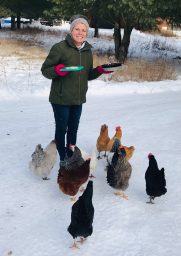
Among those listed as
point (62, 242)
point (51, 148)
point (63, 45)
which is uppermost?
point (63, 45)

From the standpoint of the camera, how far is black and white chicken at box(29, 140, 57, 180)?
5145 mm

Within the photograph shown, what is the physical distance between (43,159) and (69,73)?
1.19 meters

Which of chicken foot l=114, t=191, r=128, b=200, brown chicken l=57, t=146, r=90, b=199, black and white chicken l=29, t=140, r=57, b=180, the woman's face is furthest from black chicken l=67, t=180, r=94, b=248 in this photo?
the woman's face

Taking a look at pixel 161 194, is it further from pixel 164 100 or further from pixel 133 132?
pixel 164 100

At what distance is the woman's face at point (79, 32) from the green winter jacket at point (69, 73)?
0.08 m

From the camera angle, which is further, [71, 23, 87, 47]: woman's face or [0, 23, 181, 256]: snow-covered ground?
[71, 23, 87, 47]: woman's face

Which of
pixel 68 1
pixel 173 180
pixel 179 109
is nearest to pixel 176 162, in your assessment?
pixel 173 180

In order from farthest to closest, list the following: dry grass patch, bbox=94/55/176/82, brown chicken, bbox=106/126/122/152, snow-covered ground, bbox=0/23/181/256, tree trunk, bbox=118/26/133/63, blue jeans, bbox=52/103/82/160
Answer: tree trunk, bbox=118/26/133/63, dry grass patch, bbox=94/55/176/82, brown chicken, bbox=106/126/122/152, blue jeans, bbox=52/103/82/160, snow-covered ground, bbox=0/23/181/256

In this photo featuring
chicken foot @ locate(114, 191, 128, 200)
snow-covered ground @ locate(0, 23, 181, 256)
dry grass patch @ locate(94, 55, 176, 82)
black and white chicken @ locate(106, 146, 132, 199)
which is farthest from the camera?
dry grass patch @ locate(94, 55, 176, 82)

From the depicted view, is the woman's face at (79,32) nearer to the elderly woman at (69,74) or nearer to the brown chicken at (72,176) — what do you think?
the elderly woman at (69,74)

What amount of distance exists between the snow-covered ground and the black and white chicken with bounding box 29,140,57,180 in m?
0.18

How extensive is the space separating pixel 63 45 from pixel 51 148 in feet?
4.53

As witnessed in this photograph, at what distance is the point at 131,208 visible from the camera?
4.76 meters

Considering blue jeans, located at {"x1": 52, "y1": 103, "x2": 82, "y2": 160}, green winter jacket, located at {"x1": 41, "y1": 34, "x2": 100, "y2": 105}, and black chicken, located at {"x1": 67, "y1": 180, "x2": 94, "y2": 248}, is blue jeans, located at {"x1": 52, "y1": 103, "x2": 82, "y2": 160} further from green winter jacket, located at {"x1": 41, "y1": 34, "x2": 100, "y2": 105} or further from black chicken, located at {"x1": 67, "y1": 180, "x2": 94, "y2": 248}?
black chicken, located at {"x1": 67, "y1": 180, "x2": 94, "y2": 248}
